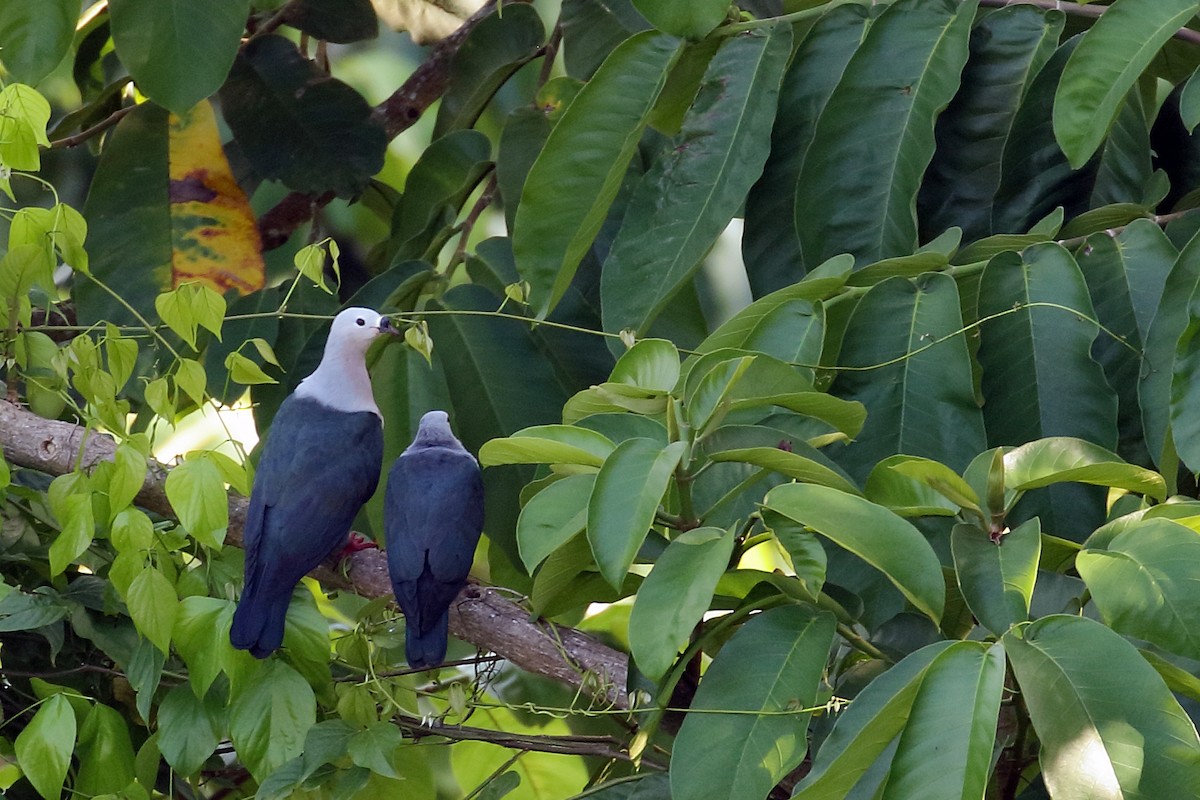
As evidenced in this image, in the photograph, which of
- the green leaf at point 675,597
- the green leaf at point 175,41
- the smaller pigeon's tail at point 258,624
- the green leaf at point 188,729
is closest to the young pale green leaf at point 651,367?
the green leaf at point 675,597

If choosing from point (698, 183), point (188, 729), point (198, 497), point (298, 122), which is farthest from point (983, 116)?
point (298, 122)

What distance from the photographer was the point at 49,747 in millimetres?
1287

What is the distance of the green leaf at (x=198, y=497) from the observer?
1.27 meters

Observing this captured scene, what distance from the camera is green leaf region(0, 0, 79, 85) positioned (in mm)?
1807

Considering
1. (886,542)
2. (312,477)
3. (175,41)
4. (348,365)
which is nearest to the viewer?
(886,542)

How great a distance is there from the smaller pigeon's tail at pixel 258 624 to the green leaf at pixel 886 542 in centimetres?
67

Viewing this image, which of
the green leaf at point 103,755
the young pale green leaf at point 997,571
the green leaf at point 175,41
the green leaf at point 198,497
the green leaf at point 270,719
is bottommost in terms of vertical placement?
the green leaf at point 103,755

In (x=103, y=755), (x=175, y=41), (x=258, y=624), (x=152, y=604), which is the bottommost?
(x=103, y=755)

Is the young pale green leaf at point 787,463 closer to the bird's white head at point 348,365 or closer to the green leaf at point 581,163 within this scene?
the green leaf at point 581,163

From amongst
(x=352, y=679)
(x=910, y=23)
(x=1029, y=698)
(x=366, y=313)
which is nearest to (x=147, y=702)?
(x=352, y=679)

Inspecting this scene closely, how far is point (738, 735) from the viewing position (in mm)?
1056

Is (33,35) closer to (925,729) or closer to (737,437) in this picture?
(737,437)

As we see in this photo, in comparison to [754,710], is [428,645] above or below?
below

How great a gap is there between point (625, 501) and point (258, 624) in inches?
22.9
